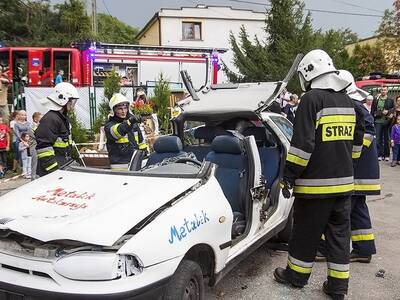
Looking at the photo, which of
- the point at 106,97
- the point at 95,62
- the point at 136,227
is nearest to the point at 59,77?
the point at 95,62

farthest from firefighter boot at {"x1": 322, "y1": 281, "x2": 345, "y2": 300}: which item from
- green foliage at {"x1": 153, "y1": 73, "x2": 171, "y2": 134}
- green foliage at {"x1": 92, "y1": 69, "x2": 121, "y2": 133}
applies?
green foliage at {"x1": 153, "y1": 73, "x2": 171, "y2": 134}

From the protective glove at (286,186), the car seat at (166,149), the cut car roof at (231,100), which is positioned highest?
the cut car roof at (231,100)

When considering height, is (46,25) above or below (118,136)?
above

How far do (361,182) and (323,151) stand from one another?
115cm

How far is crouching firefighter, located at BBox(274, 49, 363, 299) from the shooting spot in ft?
12.2

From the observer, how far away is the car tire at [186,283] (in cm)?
280

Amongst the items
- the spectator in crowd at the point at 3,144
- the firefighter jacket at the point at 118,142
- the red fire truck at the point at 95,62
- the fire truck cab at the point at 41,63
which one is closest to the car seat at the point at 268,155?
the firefighter jacket at the point at 118,142

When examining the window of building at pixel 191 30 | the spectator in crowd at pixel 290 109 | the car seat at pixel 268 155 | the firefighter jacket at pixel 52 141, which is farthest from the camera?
the window of building at pixel 191 30

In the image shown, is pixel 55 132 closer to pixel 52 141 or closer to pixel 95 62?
pixel 52 141

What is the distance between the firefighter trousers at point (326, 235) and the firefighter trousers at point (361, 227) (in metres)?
0.83

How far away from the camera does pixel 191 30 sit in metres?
33.2

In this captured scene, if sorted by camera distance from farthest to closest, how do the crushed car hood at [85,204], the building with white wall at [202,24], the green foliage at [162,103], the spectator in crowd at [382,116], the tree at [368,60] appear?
1. the building with white wall at [202,24]
2. the tree at [368,60]
3. the green foliage at [162,103]
4. the spectator in crowd at [382,116]
5. the crushed car hood at [85,204]

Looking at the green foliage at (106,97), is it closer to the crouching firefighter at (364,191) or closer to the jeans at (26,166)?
the jeans at (26,166)

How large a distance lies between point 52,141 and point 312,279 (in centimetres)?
298
